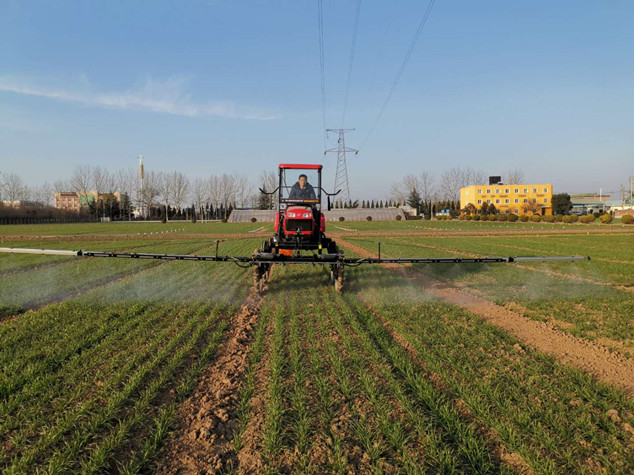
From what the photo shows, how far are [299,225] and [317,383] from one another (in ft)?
16.2

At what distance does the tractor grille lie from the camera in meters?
9.01

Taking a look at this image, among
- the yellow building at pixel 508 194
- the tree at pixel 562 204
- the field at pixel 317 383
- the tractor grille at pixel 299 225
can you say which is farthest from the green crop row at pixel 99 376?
the yellow building at pixel 508 194

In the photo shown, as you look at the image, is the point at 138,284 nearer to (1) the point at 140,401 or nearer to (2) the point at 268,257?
(2) the point at 268,257

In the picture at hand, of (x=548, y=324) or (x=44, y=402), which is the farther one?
(x=548, y=324)

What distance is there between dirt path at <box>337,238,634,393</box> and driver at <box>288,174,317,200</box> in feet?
12.7

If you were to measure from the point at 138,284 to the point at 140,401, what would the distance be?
24.2 feet

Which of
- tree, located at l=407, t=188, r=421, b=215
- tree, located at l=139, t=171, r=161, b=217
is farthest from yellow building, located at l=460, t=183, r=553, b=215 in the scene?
tree, located at l=139, t=171, r=161, b=217

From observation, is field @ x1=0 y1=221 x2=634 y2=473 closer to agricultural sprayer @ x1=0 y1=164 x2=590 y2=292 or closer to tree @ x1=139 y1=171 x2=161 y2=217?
agricultural sprayer @ x1=0 y1=164 x2=590 y2=292

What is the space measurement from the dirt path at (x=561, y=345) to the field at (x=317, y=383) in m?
0.03

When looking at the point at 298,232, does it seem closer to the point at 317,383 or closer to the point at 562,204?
the point at 317,383

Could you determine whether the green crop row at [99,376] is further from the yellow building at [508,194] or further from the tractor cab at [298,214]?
the yellow building at [508,194]

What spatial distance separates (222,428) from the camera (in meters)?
3.65

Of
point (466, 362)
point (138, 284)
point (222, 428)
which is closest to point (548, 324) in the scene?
point (466, 362)

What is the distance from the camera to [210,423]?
143 inches
